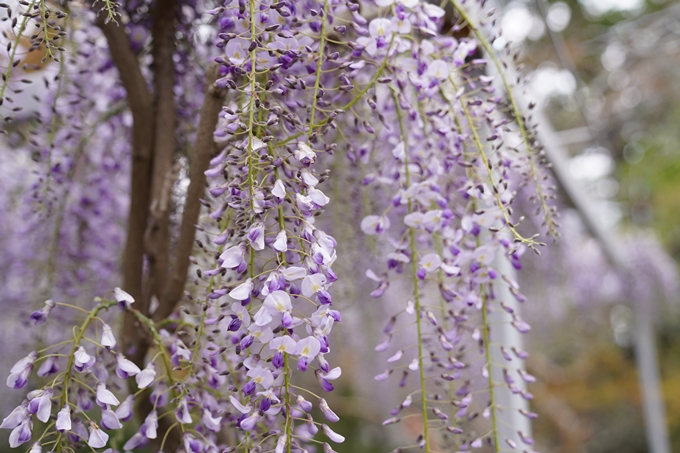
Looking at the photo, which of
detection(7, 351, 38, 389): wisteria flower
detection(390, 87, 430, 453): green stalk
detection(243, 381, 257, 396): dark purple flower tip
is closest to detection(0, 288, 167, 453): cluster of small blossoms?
detection(7, 351, 38, 389): wisteria flower

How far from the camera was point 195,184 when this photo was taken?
0.71m

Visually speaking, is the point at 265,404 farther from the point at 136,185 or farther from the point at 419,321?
the point at 136,185

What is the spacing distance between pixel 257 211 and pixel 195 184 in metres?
0.24

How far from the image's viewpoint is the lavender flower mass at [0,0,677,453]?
0.53m

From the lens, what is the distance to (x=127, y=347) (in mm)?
818

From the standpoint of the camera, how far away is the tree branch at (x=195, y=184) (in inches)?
26.5

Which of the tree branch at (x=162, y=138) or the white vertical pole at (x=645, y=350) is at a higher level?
the white vertical pole at (x=645, y=350)

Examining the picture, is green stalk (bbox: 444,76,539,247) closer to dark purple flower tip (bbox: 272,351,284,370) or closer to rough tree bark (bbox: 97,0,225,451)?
dark purple flower tip (bbox: 272,351,284,370)

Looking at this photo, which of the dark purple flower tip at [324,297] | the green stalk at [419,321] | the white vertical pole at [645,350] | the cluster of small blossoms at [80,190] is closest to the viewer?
the dark purple flower tip at [324,297]

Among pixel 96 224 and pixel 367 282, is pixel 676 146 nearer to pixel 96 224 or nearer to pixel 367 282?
pixel 367 282

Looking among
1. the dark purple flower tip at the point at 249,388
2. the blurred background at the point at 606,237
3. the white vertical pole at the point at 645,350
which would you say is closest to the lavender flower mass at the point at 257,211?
the dark purple flower tip at the point at 249,388

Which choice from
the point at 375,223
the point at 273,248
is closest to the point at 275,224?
the point at 273,248

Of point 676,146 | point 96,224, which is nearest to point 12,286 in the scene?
point 96,224

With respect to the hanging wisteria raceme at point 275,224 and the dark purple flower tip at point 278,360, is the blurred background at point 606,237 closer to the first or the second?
the hanging wisteria raceme at point 275,224
